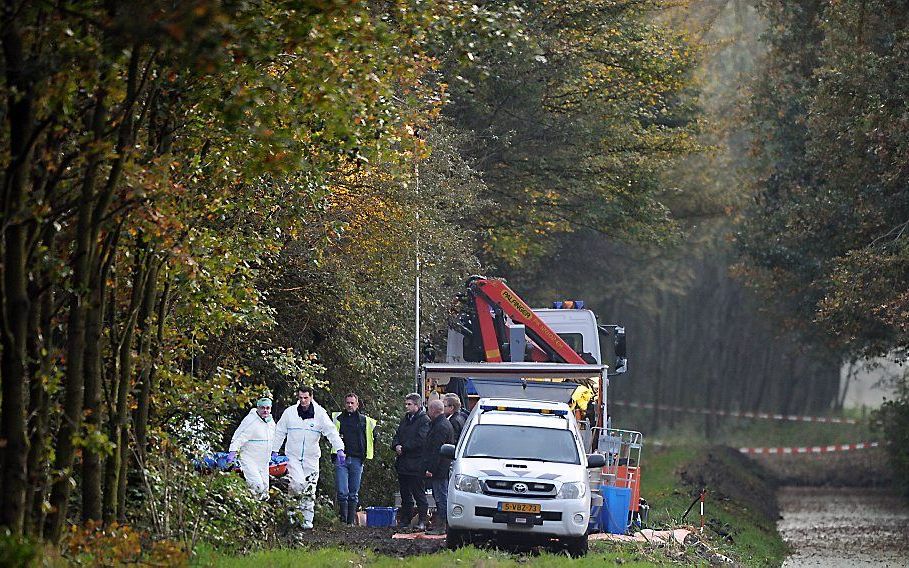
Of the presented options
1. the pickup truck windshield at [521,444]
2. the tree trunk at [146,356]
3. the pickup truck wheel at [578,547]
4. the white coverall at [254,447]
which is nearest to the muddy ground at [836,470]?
the pickup truck windshield at [521,444]

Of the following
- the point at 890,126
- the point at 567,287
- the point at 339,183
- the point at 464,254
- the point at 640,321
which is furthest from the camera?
the point at 640,321

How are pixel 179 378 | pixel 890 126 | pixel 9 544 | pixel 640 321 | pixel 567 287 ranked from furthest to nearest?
pixel 640 321
pixel 567 287
pixel 890 126
pixel 179 378
pixel 9 544

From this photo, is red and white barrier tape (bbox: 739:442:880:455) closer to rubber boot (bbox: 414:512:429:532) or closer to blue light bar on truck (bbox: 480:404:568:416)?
rubber boot (bbox: 414:512:429:532)

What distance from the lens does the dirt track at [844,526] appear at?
24.2m

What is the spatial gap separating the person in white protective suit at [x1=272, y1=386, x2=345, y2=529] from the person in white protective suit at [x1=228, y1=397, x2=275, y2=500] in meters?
0.89

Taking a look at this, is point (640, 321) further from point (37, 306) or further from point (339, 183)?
point (37, 306)

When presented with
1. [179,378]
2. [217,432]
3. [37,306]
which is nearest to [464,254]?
[217,432]

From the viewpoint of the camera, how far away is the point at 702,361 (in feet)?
207

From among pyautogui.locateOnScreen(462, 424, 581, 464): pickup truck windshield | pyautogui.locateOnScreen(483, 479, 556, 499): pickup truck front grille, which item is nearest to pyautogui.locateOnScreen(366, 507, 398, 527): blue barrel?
pyautogui.locateOnScreen(462, 424, 581, 464): pickup truck windshield

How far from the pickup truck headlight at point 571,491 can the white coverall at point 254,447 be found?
3.68 metres

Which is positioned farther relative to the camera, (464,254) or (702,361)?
(702,361)

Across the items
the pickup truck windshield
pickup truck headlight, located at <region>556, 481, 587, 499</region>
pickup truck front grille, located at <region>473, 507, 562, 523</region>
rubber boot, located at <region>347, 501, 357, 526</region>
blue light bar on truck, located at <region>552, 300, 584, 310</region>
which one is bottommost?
rubber boot, located at <region>347, 501, 357, 526</region>

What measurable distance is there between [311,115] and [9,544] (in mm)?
4678

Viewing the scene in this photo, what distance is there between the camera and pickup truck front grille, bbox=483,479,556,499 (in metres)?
16.9
